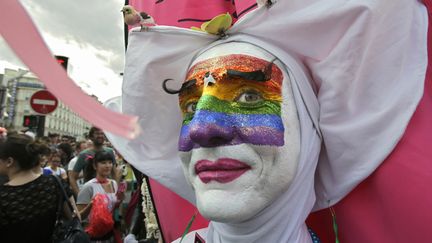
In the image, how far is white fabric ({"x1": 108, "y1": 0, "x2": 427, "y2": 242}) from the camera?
1.17 metres

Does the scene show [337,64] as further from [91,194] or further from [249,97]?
[91,194]

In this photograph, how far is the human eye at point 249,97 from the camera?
3.99ft

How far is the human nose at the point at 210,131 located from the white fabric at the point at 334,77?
Answer: 0.87ft

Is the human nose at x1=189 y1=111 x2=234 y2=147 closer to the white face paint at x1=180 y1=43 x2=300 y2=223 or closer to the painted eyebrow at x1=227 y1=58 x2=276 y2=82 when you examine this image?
the white face paint at x1=180 y1=43 x2=300 y2=223

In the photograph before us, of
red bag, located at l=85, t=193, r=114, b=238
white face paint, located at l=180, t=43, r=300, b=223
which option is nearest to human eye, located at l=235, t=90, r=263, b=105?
white face paint, located at l=180, t=43, r=300, b=223

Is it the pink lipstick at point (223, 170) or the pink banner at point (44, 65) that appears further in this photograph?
the pink lipstick at point (223, 170)

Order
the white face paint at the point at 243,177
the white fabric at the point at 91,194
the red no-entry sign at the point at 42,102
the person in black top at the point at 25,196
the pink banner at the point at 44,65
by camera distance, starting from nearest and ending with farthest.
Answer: the pink banner at the point at 44,65 → the red no-entry sign at the point at 42,102 → the white face paint at the point at 243,177 → the person in black top at the point at 25,196 → the white fabric at the point at 91,194

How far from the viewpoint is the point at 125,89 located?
155 cm

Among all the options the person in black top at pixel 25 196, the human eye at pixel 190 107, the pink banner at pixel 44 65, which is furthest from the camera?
the person in black top at pixel 25 196

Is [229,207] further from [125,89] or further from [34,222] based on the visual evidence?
[34,222]

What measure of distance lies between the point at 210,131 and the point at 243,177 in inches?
6.7

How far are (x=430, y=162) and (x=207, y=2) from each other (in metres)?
1.13

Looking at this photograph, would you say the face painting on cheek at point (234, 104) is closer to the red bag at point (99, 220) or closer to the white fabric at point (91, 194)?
the red bag at point (99, 220)

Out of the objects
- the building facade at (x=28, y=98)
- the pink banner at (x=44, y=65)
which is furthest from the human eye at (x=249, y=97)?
the pink banner at (x=44, y=65)
